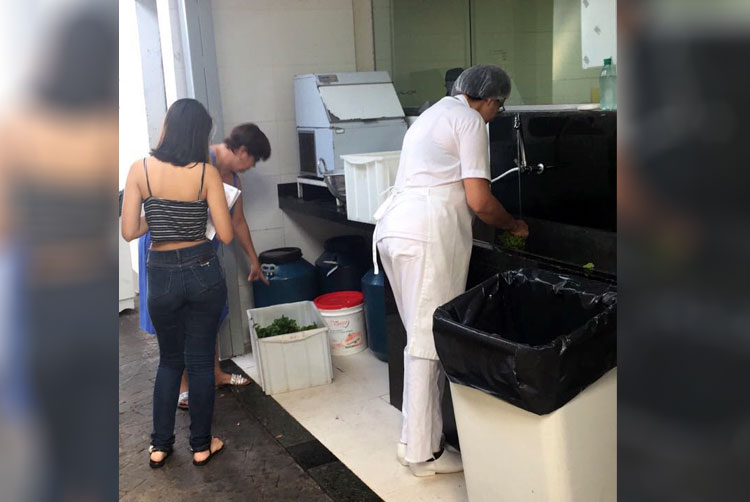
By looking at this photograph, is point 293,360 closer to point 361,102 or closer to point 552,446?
point 361,102

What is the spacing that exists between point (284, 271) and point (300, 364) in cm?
72

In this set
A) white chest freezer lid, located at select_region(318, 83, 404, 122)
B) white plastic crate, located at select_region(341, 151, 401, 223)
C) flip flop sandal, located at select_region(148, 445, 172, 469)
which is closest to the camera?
flip flop sandal, located at select_region(148, 445, 172, 469)

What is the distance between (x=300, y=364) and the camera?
3.74 metres

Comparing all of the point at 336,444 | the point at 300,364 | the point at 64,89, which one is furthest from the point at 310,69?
the point at 64,89

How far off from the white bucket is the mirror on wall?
1.29 meters

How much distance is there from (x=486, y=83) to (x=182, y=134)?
3.91 feet

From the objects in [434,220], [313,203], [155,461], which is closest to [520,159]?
[434,220]

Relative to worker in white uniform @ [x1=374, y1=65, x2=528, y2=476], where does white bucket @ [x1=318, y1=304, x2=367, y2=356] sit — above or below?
below

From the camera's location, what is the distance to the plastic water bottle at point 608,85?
2775 millimetres

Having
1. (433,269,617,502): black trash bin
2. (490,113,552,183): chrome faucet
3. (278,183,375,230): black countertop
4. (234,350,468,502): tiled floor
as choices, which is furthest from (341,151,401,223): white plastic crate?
(433,269,617,502): black trash bin

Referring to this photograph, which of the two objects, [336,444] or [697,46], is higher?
[697,46]

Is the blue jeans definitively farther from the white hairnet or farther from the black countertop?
the white hairnet

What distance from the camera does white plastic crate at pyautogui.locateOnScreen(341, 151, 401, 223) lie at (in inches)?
137

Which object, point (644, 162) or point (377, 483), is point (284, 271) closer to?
point (377, 483)
